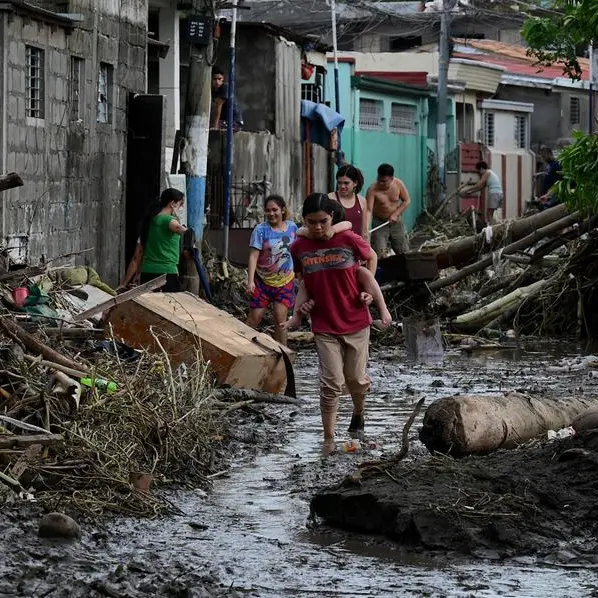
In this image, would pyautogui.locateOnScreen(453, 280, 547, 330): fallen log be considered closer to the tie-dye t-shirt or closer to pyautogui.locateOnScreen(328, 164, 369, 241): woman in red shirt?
pyautogui.locateOnScreen(328, 164, 369, 241): woman in red shirt

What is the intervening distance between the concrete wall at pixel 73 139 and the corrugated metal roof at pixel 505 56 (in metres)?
24.4

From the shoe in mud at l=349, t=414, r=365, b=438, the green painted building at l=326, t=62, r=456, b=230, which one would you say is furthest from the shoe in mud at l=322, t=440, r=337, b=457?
the green painted building at l=326, t=62, r=456, b=230

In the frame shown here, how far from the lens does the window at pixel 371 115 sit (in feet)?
116

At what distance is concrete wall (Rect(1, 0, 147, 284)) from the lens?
15.3m

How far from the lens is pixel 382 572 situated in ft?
20.9

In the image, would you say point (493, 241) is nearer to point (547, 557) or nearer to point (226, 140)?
point (226, 140)

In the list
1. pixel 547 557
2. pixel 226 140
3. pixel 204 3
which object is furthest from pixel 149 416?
pixel 226 140

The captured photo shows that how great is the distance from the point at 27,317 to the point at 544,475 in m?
3.77

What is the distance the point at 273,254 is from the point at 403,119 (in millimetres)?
25038

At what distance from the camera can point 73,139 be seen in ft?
56.0

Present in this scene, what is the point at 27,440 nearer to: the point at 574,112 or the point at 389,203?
the point at 389,203

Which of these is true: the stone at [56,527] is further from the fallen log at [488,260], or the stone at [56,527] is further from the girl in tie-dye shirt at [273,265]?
the fallen log at [488,260]

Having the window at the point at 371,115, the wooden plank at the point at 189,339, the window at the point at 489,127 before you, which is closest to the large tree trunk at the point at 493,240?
the wooden plank at the point at 189,339

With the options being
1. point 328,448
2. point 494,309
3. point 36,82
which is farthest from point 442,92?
point 328,448
